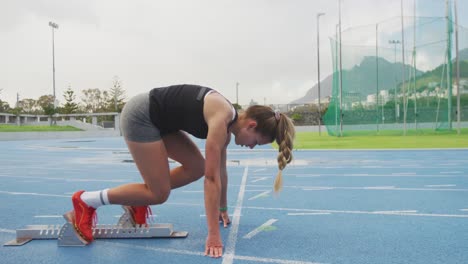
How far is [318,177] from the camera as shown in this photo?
7.05 m

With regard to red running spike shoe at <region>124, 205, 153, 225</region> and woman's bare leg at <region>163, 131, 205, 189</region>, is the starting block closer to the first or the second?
red running spike shoe at <region>124, 205, 153, 225</region>

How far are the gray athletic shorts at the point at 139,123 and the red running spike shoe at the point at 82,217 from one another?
655 mm

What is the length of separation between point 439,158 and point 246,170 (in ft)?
16.4

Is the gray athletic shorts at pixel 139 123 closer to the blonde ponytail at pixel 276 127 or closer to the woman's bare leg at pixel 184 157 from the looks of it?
the woman's bare leg at pixel 184 157

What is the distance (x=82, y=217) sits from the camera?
3.15 m

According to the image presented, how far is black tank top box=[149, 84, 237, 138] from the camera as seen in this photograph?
2.82 meters

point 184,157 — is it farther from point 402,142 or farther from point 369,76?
point 369,76

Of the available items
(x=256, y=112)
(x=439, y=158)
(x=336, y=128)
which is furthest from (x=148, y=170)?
(x=336, y=128)

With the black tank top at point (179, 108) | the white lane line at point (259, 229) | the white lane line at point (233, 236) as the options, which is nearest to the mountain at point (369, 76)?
the white lane line at point (233, 236)

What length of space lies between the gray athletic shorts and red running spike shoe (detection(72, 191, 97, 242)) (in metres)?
0.65

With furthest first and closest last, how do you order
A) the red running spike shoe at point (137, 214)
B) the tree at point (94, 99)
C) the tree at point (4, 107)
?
the tree at point (94, 99) → the tree at point (4, 107) → the red running spike shoe at point (137, 214)

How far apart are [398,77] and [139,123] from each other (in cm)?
2170

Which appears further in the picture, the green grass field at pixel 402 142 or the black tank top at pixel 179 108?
the green grass field at pixel 402 142

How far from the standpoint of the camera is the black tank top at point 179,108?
9.25ft
